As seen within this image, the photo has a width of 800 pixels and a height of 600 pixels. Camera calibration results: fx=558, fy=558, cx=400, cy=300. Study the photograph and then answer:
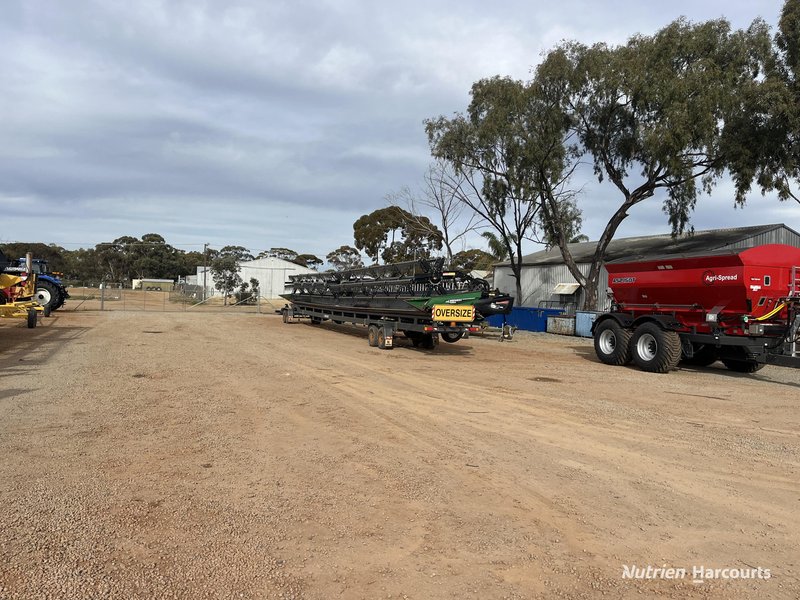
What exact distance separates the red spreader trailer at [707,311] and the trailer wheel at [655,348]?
0.02 m

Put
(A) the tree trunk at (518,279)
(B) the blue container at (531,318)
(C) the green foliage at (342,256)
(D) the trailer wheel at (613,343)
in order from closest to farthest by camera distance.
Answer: (D) the trailer wheel at (613,343)
(B) the blue container at (531,318)
(A) the tree trunk at (518,279)
(C) the green foliage at (342,256)

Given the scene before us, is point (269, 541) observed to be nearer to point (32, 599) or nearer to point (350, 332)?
point (32, 599)

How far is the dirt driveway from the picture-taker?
3438 mm

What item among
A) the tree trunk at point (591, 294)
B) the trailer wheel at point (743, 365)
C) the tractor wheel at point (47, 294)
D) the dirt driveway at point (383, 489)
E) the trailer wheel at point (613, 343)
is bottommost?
the dirt driveway at point (383, 489)

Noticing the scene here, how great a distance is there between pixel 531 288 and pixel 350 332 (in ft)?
61.3

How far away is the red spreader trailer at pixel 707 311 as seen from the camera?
12.2 meters

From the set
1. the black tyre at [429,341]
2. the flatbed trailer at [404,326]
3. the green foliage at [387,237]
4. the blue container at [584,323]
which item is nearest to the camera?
the flatbed trailer at [404,326]

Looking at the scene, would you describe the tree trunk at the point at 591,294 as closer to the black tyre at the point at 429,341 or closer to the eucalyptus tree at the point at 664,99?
the eucalyptus tree at the point at 664,99

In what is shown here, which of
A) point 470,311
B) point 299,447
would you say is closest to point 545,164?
point 470,311

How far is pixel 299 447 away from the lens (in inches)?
242

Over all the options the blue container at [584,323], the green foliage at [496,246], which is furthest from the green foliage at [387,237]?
the blue container at [584,323]

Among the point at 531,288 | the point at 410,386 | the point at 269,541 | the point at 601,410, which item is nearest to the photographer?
the point at 269,541

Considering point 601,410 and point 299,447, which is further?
point 601,410

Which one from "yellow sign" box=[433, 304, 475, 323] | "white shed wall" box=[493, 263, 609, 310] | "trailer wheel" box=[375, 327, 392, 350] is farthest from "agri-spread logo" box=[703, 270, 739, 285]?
"white shed wall" box=[493, 263, 609, 310]
